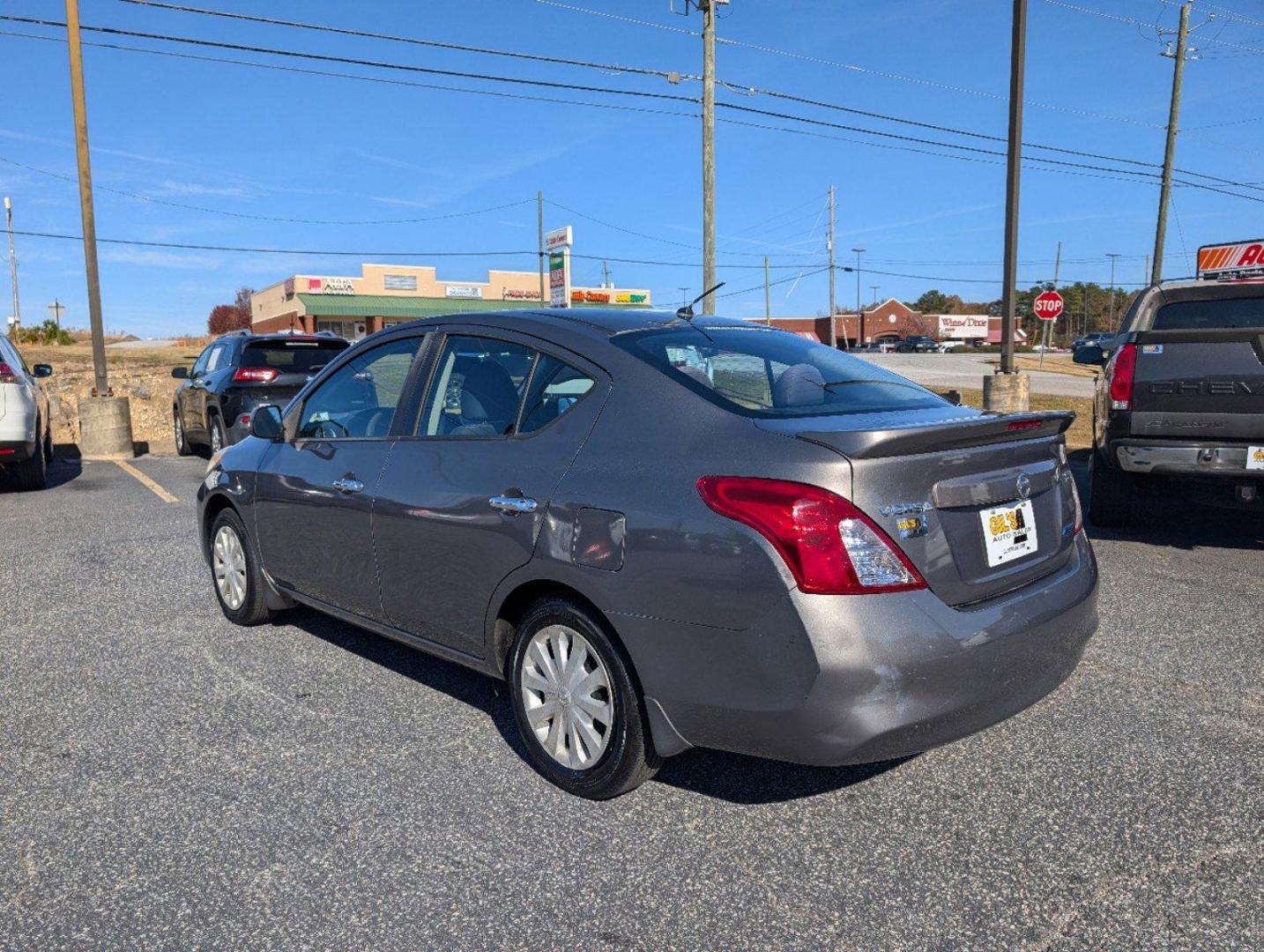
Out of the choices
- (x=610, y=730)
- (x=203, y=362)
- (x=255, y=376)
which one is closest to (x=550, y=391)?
(x=610, y=730)

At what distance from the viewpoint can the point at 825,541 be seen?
267 centimetres

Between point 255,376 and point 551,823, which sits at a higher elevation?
point 255,376

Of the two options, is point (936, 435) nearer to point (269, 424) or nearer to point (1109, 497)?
point (269, 424)

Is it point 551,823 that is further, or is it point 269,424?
point 269,424

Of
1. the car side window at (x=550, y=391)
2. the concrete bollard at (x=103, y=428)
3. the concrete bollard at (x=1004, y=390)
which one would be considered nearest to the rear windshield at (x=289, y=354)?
the concrete bollard at (x=103, y=428)

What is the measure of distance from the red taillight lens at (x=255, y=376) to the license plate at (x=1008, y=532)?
33.2ft

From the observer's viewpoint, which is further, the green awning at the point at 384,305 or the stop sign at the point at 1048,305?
the green awning at the point at 384,305

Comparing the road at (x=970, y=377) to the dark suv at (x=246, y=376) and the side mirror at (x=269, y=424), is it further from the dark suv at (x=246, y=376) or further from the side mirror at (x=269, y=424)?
the side mirror at (x=269, y=424)

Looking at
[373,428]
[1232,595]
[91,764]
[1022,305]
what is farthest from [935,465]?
[1022,305]

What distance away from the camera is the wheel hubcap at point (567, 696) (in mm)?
3172

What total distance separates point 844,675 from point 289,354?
10.6 m

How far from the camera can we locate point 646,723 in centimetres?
307

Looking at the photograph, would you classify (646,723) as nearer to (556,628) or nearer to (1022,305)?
(556,628)

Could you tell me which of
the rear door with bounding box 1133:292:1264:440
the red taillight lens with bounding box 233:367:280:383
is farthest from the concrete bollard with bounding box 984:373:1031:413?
the red taillight lens with bounding box 233:367:280:383
